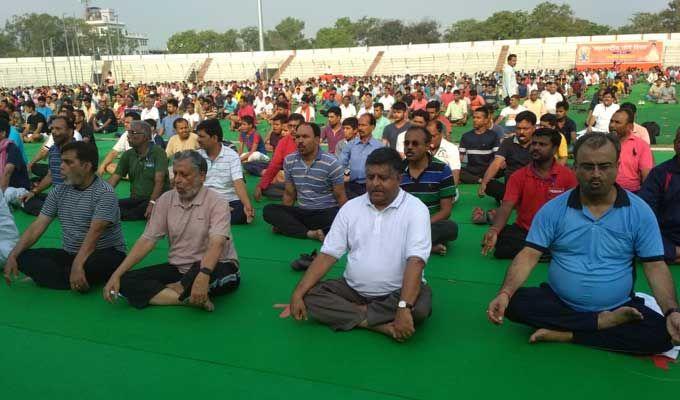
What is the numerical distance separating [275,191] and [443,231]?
10.3 ft

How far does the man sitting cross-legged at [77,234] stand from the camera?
417 centimetres

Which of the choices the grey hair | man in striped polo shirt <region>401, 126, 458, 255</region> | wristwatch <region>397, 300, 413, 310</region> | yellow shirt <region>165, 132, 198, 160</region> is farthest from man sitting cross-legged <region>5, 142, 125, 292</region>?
yellow shirt <region>165, 132, 198, 160</region>

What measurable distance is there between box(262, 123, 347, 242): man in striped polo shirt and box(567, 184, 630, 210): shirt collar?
8.75ft

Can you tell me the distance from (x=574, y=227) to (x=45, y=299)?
148 inches

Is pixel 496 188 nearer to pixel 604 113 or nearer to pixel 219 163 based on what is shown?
pixel 219 163

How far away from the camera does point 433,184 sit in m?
5.16

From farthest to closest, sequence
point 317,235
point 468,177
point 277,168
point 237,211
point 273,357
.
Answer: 1. point 468,177
2. point 277,168
3. point 237,211
4. point 317,235
5. point 273,357

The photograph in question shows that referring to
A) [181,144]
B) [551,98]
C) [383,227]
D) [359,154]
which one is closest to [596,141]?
[383,227]

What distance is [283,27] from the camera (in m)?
97.9

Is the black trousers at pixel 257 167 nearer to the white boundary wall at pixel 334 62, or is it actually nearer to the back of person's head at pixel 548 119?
the back of person's head at pixel 548 119

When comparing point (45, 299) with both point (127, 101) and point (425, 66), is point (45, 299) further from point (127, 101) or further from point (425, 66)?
point (425, 66)

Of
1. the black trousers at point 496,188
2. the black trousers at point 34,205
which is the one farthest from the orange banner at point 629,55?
the black trousers at point 34,205

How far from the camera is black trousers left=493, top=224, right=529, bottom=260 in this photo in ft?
15.9

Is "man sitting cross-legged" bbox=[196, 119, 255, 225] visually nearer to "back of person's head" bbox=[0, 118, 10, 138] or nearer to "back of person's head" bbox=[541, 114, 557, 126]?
"back of person's head" bbox=[0, 118, 10, 138]
